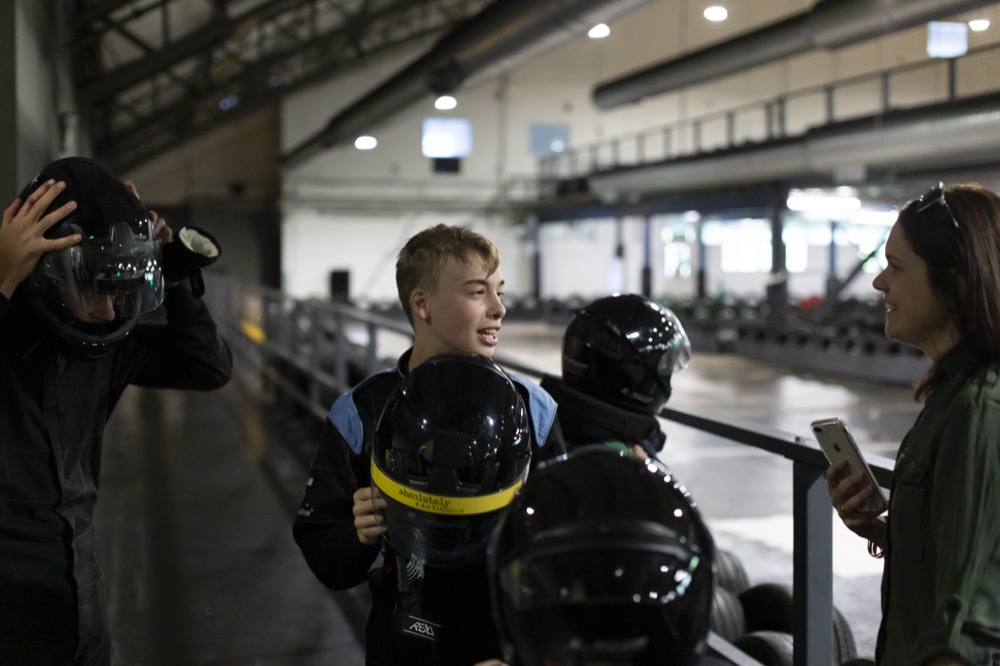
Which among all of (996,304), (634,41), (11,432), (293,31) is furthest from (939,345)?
(634,41)

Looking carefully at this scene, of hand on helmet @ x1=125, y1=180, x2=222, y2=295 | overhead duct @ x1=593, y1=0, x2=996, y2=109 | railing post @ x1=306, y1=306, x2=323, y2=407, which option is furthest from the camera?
overhead duct @ x1=593, y1=0, x2=996, y2=109

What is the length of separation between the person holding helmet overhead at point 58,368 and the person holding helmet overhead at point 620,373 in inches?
38.9

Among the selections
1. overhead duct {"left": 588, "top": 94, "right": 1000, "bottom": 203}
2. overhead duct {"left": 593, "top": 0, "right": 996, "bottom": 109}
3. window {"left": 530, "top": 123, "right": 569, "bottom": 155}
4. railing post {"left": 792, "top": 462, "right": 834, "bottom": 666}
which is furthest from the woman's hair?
window {"left": 530, "top": 123, "right": 569, "bottom": 155}

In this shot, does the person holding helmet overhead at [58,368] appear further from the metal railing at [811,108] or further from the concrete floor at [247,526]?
the metal railing at [811,108]

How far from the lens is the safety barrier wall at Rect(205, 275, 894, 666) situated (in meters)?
2.09

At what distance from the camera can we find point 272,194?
3088 centimetres

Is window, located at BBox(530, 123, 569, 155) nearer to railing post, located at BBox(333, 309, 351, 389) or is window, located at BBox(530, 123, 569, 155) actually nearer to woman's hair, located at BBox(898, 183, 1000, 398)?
railing post, located at BBox(333, 309, 351, 389)

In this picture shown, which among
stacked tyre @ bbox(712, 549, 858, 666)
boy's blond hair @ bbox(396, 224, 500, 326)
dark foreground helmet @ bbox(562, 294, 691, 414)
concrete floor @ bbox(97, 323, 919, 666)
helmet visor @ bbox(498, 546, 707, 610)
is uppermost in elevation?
boy's blond hair @ bbox(396, 224, 500, 326)

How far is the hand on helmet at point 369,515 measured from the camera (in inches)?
56.5

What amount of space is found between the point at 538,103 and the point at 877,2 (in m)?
21.6

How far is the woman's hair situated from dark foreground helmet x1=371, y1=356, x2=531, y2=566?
609 mm

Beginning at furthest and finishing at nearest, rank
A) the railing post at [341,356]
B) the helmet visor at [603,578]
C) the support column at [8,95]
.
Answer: the railing post at [341,356] → the support column at [8,95] → the helmet visor at [603,578]

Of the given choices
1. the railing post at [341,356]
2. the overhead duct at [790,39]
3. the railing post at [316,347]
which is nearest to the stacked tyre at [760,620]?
the railing post at [341,356]

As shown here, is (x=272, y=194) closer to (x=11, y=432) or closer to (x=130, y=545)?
(x=130, y=545)
